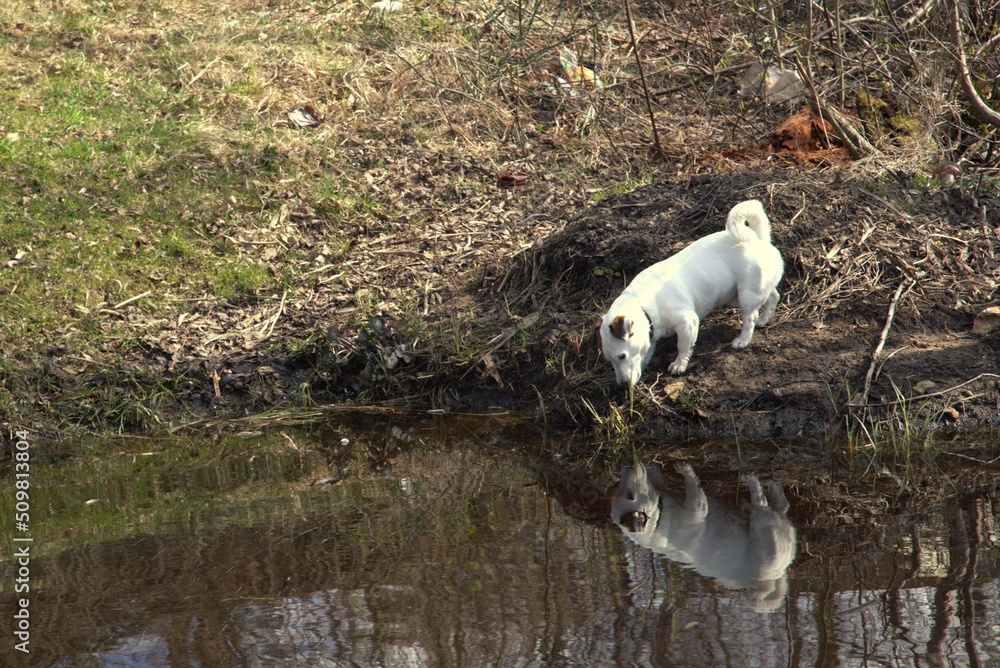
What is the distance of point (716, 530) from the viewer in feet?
14.5

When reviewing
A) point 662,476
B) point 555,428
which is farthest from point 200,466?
point 662,476

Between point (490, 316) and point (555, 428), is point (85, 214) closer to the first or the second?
point (490, 316)

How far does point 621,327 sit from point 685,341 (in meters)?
0.68

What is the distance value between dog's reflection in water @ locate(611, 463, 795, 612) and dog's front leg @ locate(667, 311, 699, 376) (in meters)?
0.89

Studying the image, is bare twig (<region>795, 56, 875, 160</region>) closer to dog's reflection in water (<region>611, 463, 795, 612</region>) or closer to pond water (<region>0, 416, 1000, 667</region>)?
pond water (<region>0, 416, 1000, 667</region>)

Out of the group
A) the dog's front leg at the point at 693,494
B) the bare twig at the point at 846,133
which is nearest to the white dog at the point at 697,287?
the dog's front leg at the point at 693,494

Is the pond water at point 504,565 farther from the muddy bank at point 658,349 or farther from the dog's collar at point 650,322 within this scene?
the dog's collar at point 650,322

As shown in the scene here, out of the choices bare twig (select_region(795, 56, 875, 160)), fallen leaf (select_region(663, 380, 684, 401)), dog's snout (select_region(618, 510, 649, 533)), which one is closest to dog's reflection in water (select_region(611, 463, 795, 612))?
dog's snout (select_region(618, 510, 649, 533))

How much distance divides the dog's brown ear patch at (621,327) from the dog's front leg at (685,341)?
0.51 m

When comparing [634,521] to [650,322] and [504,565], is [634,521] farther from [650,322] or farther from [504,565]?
[650,322]

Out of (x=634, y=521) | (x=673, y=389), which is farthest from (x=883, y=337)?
(x=634, y=521)

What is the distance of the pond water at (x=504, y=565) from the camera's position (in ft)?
11.6

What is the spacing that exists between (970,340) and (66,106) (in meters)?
8.57

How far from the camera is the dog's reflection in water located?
3.96m
